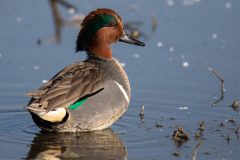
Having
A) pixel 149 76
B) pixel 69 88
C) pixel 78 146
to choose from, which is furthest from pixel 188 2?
pixel 78 146

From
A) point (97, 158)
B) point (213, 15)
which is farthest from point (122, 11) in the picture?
point (97, 158)

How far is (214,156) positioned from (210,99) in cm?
209

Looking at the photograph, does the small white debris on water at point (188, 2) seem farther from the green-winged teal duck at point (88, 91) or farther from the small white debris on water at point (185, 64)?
the green-winged teal duck at point (88, 91)

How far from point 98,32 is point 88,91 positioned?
0.95 meters

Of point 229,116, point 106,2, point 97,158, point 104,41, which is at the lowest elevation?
point 97,158

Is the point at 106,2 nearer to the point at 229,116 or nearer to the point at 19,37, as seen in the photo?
the point at 19,37

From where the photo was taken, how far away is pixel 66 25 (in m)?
12.1

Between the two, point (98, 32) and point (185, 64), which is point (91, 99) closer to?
point (98, 32)

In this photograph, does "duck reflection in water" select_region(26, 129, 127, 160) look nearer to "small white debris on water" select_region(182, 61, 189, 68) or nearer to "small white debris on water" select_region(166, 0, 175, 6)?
"small white debris on water" select_region(182, 61, 189, 68)

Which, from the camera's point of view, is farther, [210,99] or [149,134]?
[210,99]

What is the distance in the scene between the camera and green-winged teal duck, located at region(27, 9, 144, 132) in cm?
784

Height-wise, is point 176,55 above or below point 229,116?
above

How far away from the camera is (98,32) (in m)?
8.70

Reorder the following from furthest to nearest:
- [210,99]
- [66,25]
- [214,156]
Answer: [66,25] < [210,99] < [214,156]
